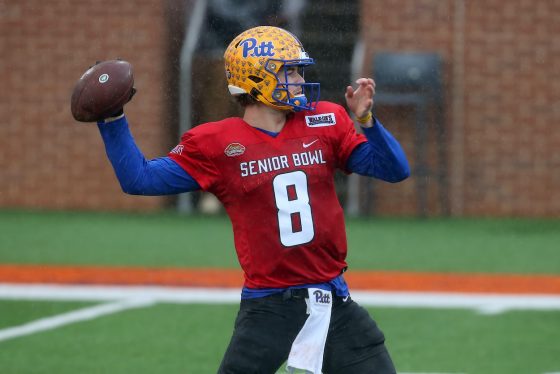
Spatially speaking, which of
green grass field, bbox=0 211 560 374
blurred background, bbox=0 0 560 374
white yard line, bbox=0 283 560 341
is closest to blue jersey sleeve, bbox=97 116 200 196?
green grass field, bbox=0 211 560 374

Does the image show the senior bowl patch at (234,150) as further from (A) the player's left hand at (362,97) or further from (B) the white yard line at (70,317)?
(B) the white yard line at (70,317)

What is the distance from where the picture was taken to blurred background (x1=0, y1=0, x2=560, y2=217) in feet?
40.6

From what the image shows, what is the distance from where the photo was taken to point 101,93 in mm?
3689

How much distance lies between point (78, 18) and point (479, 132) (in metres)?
4.74

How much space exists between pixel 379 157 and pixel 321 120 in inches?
9.7

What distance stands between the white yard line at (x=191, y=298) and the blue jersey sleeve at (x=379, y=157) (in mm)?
3388

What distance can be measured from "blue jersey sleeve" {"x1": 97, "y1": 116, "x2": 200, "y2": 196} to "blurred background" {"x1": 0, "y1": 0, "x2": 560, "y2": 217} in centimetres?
827

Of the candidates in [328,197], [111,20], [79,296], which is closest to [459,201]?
[111,20]

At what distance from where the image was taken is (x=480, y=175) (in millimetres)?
12516

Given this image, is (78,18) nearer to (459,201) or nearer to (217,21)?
(217,21)

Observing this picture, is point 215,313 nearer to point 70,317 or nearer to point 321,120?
point 70,317

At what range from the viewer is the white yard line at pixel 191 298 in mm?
7136

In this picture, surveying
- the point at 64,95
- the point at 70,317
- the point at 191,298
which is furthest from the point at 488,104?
the point at 70,317

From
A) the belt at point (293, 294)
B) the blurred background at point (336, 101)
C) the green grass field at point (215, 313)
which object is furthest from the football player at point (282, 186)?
the blurred background at point (336, 101)
